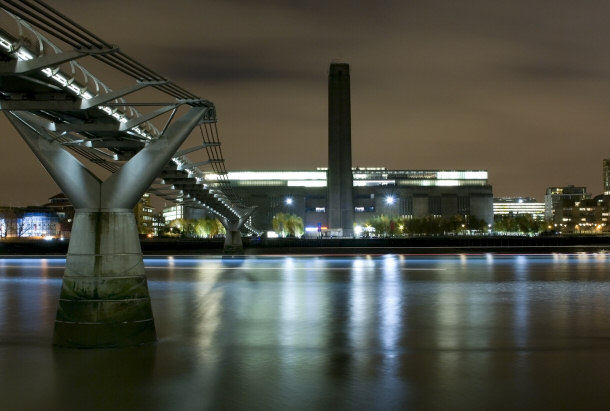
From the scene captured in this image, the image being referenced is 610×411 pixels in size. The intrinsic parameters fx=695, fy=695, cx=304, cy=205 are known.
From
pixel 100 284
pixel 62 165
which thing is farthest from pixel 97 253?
pixel 62 165

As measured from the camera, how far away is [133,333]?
16.5 metres

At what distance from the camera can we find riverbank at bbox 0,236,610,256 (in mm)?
79500

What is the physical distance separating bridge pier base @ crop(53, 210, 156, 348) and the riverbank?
60.7 metres

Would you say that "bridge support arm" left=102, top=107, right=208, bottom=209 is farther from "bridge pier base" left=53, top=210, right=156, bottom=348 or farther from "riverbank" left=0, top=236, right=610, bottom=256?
"riverbank" left=0, top=236, right=610, bottom=256

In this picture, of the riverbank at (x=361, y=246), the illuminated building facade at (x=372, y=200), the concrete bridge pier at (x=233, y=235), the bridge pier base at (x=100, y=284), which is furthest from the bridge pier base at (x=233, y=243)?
the illuminated building facade at (x=372, y=200)

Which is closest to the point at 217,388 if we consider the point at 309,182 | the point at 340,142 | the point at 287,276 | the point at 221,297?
the point at 221,297

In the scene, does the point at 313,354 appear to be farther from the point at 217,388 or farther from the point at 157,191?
the point at 157,191

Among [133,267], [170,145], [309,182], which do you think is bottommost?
[133,267]

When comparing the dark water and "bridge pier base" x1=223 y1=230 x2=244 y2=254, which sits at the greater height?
"bridge pier base" x1=223 y1=230 x2=244 y2=254

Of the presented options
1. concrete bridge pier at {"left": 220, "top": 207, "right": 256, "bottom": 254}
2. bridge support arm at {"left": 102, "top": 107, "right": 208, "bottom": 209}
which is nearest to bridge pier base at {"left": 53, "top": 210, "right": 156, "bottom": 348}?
bridge support arm at {"left": 102, "top": 107, "right": 208, "bottom": 209}

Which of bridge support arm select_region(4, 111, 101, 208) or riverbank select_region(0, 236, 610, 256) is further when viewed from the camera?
riverbank select_region(0, 236, 610, 256)

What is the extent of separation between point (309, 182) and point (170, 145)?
568 ft

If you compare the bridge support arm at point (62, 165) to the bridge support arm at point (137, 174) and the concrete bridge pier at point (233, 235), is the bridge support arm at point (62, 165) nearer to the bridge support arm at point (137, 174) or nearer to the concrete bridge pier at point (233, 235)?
the bridge support arm at point (137, 174)

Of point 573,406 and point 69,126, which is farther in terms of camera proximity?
A: point 69,126
